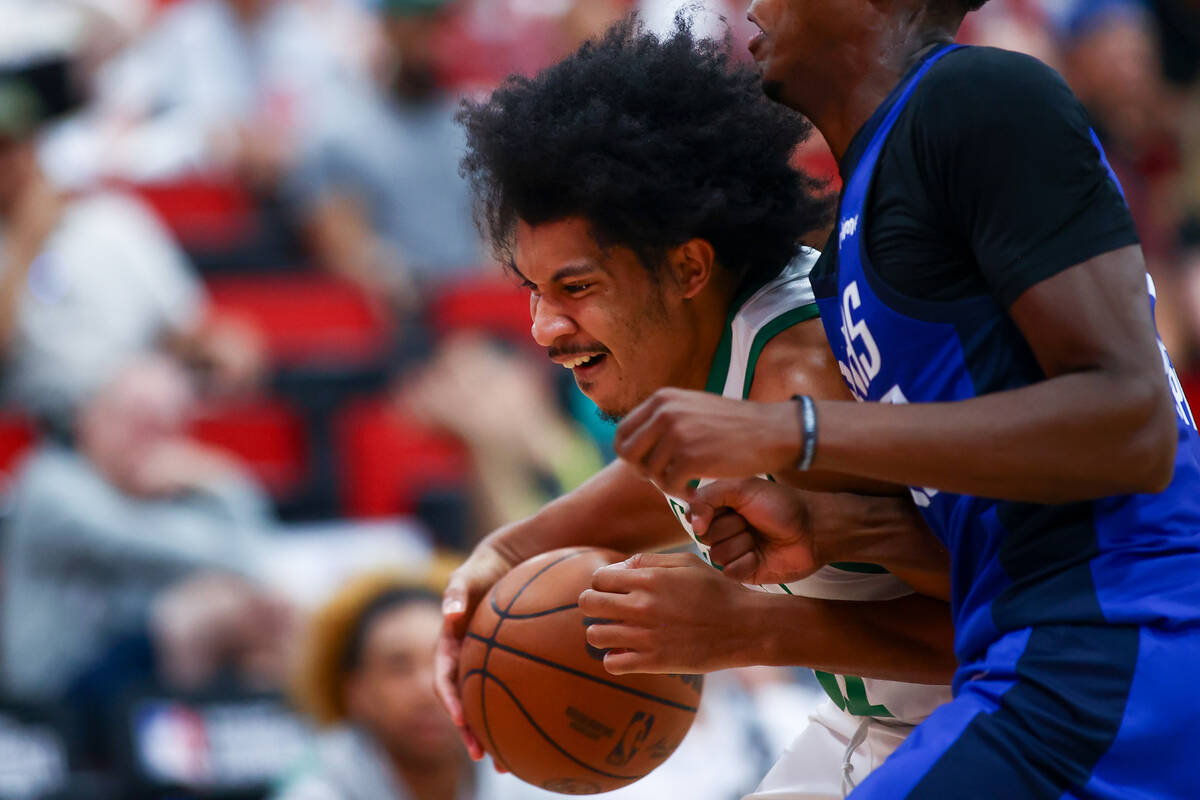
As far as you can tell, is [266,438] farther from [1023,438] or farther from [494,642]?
[1023,438]

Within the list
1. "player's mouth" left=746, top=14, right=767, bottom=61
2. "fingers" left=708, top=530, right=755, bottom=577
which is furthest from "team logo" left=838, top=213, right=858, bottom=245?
"fingers" left=708, top=530, right=755, bottom=577

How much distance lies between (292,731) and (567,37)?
4.56 meters

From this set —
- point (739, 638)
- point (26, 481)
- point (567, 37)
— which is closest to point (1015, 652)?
point (739, 638)

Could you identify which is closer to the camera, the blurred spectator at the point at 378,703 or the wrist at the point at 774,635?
the wrist at the point at 774,635

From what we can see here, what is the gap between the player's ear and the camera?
9.01ft

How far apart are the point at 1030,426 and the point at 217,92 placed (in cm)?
701

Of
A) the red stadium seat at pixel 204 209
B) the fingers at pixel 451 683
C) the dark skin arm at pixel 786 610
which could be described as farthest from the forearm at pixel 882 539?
the red stadium seat at pixel 204 209

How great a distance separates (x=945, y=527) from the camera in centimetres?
237

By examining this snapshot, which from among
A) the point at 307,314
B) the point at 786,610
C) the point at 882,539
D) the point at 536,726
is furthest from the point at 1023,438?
the point at 307,314

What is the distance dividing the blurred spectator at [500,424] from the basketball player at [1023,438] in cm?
440

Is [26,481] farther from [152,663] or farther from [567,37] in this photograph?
[567,37]

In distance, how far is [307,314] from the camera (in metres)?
7.57

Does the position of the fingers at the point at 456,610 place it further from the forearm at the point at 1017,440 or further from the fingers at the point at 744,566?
the forearm at the point at 1017,440

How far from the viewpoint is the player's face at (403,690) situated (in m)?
4.50
